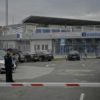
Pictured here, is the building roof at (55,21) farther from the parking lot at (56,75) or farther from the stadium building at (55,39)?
the parking lot at (56,75)

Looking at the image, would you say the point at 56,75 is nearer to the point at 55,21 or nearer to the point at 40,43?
the point at 40,43

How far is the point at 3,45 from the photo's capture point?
77500 mm

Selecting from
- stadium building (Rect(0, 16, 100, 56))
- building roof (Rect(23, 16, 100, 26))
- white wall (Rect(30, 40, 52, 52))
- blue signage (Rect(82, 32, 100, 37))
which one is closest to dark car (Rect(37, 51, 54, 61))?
stadium building (Rect(0, 16, 100, 56))

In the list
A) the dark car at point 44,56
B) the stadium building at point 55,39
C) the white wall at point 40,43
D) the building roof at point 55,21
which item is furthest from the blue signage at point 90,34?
the dark car at point 44,56

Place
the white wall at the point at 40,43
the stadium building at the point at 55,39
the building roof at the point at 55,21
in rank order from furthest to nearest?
the building roof at the point at 55,21
the white wall at the point at 40,43
the stadium building at the point at 55,39

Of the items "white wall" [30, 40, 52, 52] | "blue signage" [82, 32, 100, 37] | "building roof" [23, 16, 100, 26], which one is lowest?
"white wall" [30, 40, 52, 52]

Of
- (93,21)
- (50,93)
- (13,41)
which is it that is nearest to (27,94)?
(50,93)

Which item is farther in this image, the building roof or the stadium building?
the building roof

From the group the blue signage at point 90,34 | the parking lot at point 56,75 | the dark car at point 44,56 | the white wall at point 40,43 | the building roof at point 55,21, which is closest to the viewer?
the parking lot at point 56,75

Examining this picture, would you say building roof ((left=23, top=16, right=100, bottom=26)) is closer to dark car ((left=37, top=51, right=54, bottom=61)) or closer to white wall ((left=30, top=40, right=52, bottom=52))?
white wall ((left=30, top=40, right=52, bottom=52))

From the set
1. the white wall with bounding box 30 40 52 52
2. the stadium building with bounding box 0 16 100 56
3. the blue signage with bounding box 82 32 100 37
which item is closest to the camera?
the blue signage with bounding box 82 32 100 37

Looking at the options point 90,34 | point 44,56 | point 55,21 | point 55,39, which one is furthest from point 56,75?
point 55,21

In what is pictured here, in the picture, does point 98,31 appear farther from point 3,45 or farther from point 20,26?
point 3,45

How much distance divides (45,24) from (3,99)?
71228 mm
